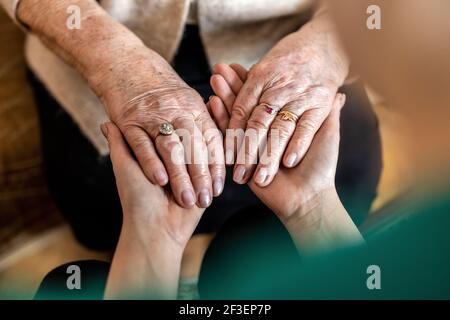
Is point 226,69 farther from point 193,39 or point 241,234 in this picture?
point 241,234

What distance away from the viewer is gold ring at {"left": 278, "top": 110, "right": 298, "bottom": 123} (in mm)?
650

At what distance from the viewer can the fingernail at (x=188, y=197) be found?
1.92ft

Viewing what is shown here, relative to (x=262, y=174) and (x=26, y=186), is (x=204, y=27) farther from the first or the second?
(x=26, y=186)

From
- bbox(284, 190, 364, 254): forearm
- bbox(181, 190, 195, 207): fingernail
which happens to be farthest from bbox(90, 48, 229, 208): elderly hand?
bbox(284, 190, 364, 254): forearm

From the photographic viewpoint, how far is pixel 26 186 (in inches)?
32.2

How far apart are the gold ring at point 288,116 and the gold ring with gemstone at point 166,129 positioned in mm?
148

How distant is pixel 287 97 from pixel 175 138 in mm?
172

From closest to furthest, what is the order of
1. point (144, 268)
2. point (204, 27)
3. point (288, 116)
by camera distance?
point (144, 268) → point (288, 116) → point (204, 27)

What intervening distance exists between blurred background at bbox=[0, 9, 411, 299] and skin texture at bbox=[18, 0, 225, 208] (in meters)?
0.12

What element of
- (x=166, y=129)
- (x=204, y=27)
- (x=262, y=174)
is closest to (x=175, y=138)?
(x=166, y=129)

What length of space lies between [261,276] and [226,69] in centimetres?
29

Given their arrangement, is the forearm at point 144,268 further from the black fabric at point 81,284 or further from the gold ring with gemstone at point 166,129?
the gold ring with gemstone at point 166,129

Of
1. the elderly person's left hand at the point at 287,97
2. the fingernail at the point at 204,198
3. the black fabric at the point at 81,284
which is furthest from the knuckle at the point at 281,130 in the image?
the black fabric at the point at 81,284
